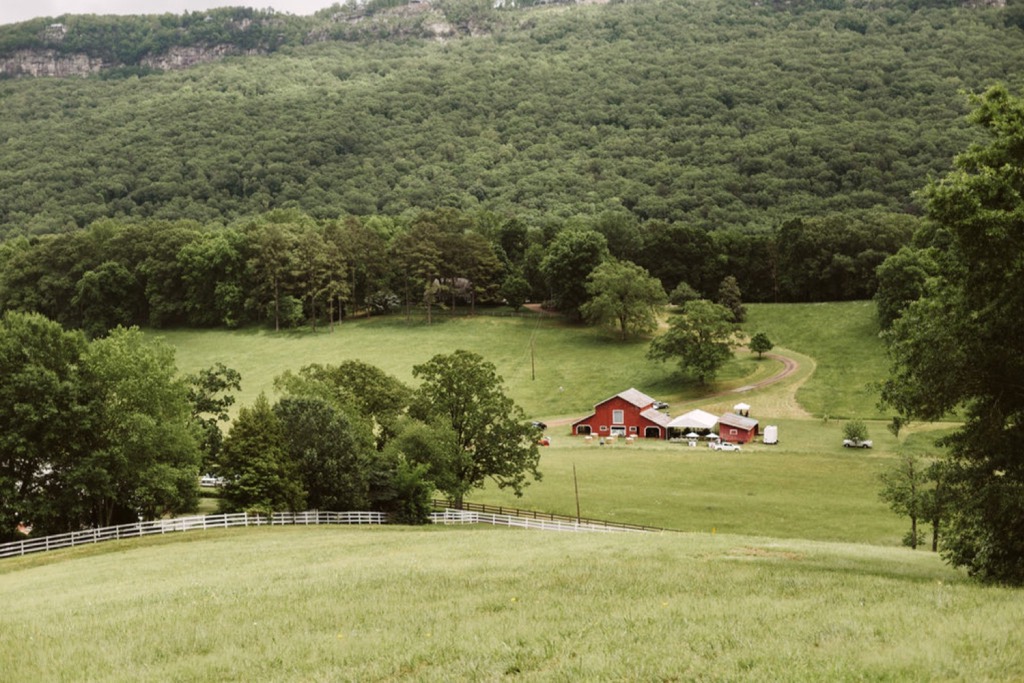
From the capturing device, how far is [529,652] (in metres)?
12.4

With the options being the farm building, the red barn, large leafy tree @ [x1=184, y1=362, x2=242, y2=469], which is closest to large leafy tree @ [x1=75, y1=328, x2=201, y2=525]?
large leafy tree @ [x1=184, y1=362, x2=242, y2=469]

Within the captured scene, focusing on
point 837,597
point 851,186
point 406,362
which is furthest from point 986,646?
point 851,186

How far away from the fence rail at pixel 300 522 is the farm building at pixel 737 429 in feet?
93.2

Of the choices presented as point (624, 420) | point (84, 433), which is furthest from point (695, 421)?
point (84, 433)

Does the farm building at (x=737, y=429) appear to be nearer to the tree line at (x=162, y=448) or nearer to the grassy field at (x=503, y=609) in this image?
the grassy field at (x=503, y=609)

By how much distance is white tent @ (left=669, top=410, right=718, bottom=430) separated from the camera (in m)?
74.9

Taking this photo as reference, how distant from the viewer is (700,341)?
88188mm

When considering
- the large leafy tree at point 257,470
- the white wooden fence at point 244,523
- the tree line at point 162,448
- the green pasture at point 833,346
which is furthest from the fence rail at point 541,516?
the green pasture at point 833,346

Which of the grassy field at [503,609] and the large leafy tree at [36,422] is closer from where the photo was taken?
the grassy field at [503,609]

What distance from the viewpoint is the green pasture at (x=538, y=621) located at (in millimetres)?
11531

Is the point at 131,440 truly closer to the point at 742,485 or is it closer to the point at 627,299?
the point at 742,485

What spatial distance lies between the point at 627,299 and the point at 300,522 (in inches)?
2537

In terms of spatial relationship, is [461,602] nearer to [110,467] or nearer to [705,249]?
[110,467]

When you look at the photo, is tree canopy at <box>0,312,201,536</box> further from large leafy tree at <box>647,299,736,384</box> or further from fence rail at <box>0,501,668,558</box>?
large leafy tree at <box>647,299,736,384</box>
